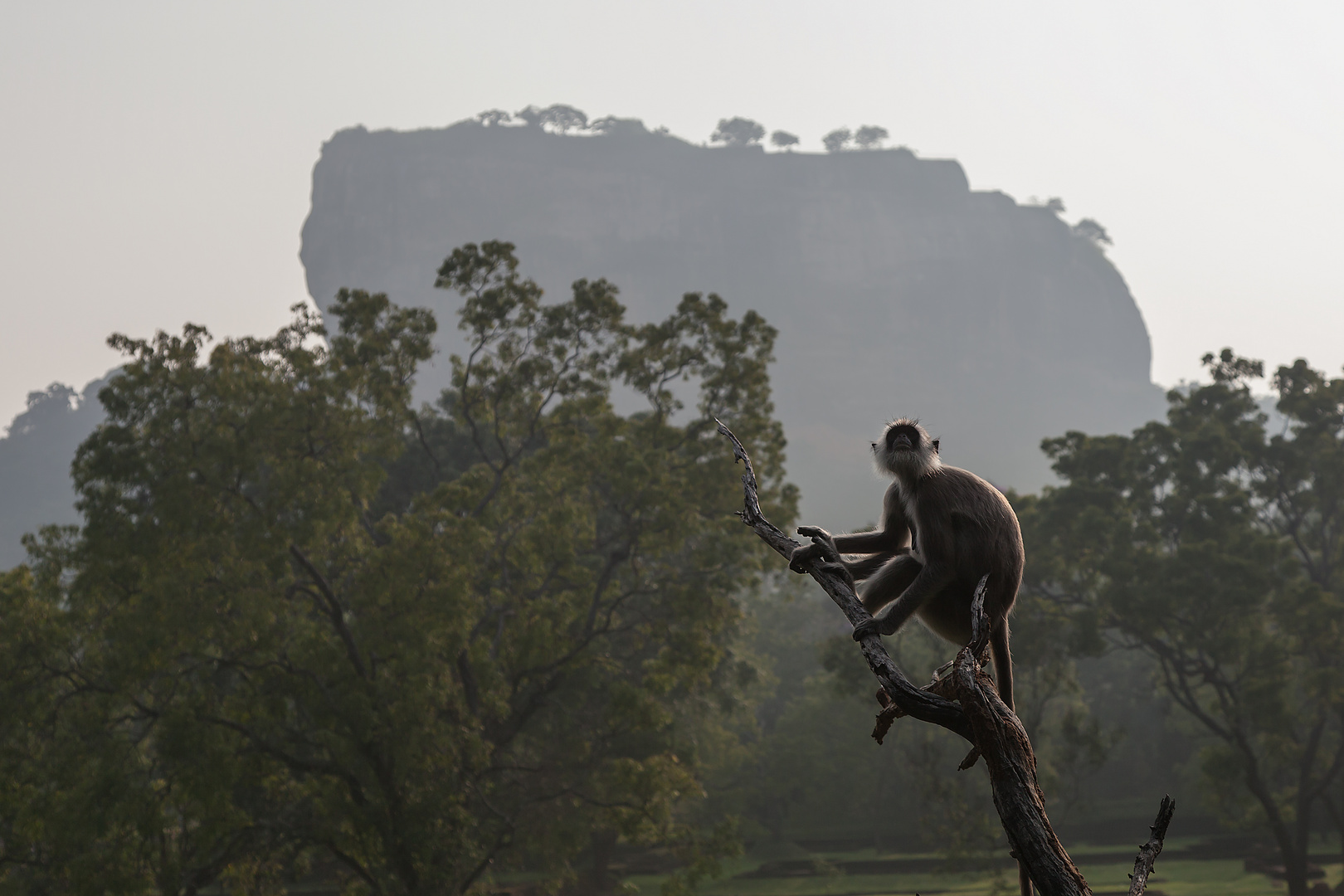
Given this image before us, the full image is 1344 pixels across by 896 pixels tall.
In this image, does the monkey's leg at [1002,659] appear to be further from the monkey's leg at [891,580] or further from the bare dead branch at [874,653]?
the bare dead branch at [874,653]

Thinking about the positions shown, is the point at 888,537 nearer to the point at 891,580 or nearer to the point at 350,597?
the point at 891,580

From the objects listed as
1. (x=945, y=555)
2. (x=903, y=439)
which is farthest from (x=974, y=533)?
(x=903, y=439)

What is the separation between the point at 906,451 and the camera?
3.74 m

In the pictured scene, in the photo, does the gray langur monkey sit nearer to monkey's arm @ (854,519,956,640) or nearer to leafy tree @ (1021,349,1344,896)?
monkey's arm @ (854,519,956,640)

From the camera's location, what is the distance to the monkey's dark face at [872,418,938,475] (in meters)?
3.73

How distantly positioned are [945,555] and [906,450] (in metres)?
0.44

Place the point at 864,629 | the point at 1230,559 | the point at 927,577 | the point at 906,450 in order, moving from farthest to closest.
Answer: the point at 1230,559 < the point at 906,450 < the point at 927,577 < the point at 864,629

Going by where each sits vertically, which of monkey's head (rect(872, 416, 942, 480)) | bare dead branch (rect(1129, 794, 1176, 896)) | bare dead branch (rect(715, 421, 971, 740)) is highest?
monkey's head (rect(872, 416, 942, 480))

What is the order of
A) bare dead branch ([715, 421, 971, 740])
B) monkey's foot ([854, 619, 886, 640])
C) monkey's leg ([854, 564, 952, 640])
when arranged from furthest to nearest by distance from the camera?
monkey's leg ([854, 564, 952, 640]), monkey's foot ([854, 619, 886, 640]), bare dead branch ([715, 421, 971, 740])

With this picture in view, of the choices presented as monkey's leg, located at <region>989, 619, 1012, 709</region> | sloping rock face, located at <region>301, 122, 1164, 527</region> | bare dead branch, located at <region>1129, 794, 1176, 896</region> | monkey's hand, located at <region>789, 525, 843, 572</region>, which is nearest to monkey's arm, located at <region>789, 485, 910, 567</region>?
monkey's leg, located at <region>989, 619, 1012, 709</region>

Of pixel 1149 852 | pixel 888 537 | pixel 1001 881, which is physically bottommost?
pixel 1001 881

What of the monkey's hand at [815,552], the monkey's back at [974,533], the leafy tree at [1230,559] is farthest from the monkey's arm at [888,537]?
the leafy tree at [1230,559]

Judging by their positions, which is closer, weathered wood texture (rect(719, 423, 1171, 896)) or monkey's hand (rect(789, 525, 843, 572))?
weathered wood texture (rect(719, 423, 1171, 896))

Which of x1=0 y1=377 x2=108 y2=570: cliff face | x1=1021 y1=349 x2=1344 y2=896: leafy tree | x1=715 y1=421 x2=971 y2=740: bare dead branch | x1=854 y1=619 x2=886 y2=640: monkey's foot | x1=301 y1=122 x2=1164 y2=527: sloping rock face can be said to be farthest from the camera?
x1=301 y1=122 x2=1164 y2=527: sloping rock face
